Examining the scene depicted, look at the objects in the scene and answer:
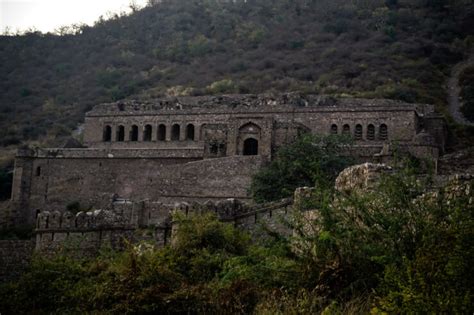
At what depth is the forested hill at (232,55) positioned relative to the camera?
7269cm

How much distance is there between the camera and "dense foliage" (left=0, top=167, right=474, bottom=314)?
33.3ft

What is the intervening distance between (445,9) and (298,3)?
18.3m

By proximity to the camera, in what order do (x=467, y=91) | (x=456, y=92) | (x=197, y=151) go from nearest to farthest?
1. (x=197, y=151)
2. (x=467, y=91)
3. (x=456, y=92)

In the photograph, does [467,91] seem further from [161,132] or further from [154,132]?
[154,132]

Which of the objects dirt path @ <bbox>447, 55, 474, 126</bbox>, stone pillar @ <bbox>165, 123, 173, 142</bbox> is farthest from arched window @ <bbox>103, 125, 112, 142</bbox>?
dirt path @ <bbox>447, 55, 474, 126</bbox>

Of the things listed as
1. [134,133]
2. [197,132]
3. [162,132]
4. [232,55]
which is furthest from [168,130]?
[232,55]

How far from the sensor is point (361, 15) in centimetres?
9462

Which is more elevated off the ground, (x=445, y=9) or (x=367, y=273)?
(x=445, y=9)

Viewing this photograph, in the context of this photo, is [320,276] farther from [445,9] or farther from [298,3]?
[298,3]

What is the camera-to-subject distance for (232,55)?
89875 mm

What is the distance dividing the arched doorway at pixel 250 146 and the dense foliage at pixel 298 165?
14.1ft

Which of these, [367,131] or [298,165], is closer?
[298,165]

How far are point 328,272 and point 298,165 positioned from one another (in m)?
21.7

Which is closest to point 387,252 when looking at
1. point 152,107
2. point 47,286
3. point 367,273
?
point 367,273
